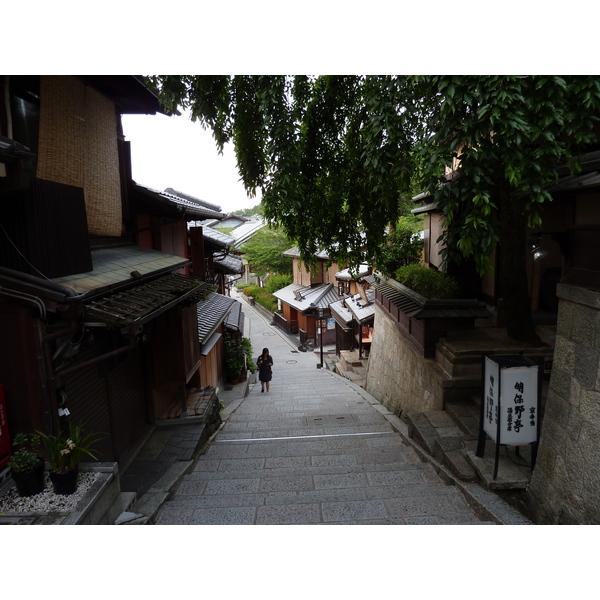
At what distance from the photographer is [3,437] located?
5145 millimetres

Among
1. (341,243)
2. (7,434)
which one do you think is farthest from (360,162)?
(7,434)

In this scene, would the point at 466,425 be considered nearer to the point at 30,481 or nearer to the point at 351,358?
the point at 30,481

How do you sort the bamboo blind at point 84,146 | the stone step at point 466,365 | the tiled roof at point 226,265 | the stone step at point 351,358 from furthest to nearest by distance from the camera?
1. the stone step at point 351,358
2. the tiled roof at point 226,265
3. the stone step at point 466,365
4. the bamboo blind at point 84,146

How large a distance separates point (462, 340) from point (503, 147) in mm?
5913

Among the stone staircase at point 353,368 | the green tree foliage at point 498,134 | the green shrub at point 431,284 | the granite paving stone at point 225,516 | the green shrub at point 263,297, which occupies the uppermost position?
the green tree foliage at point 498,134

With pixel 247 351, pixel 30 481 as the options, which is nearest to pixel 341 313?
pixel 247 351

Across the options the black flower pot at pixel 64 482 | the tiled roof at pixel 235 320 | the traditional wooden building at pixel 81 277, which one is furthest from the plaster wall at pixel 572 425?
the tiled roof at pixel 235 320

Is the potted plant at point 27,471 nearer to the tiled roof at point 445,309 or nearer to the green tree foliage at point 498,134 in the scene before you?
the green tree foliage at point 498,134

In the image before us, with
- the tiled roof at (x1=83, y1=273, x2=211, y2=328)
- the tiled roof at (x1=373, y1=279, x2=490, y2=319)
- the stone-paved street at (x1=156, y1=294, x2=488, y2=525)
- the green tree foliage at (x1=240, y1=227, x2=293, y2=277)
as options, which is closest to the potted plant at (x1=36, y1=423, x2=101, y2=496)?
the tiled roof at (x1=83, y1=273, x2=211, y2=328)

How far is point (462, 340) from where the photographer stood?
974 cm

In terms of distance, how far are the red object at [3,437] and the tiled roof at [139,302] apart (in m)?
1.38

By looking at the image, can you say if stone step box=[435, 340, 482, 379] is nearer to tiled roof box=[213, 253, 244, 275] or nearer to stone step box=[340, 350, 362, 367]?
stone step box=[340, 350, 362, 367]

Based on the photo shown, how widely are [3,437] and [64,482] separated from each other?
111 cm

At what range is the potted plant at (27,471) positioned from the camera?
4688mm
